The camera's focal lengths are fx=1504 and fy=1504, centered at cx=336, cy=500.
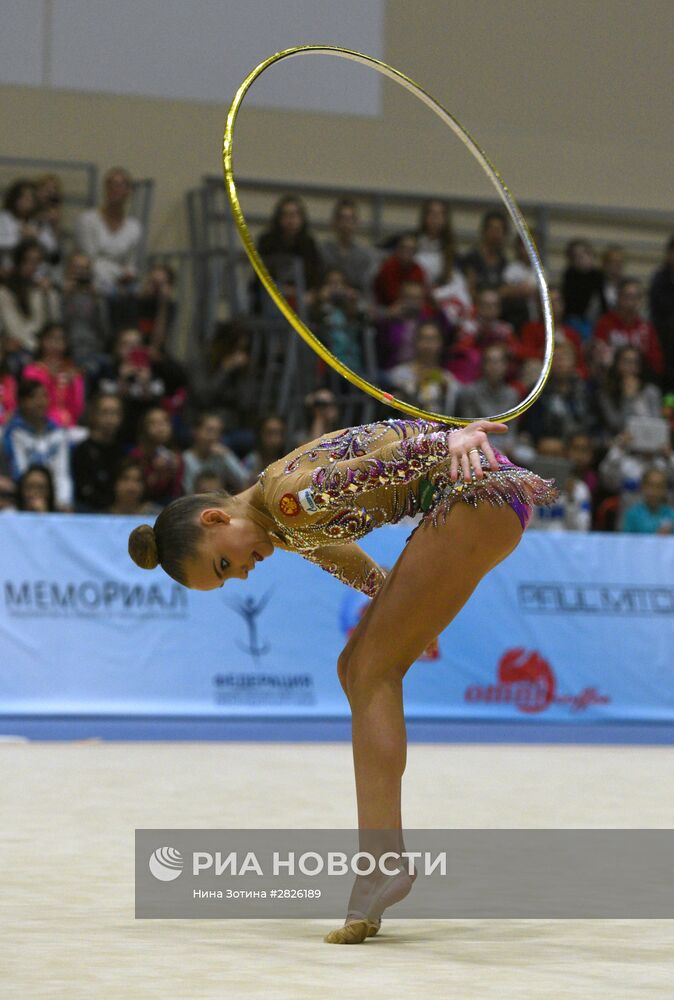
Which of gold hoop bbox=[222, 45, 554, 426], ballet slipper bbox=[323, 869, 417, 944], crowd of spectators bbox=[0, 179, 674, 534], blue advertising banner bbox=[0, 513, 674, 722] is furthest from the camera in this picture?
crowd of spectators bbox=[0, 179, 674, 534]

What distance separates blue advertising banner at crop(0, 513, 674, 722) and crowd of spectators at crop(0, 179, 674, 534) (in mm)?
958

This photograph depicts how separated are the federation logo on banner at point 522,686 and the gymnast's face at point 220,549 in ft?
19.6

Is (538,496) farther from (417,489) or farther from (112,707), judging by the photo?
(112,707)

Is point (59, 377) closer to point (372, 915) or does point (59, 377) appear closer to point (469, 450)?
point (469, 450)

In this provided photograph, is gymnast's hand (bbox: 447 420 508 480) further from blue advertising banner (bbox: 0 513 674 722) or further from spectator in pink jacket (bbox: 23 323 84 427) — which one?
spectator in pink jacket (bbox: 23 323 84 427)

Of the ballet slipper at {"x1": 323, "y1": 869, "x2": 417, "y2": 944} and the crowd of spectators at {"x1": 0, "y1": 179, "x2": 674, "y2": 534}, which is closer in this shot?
the ballet slipper at {"x1": 323, "y1": 869, "x2": 417, "y2": 944}

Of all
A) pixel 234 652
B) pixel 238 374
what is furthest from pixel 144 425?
pixel 234 652

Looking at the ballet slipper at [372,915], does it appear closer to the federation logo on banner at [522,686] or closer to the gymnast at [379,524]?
the gymnast at [379,524]

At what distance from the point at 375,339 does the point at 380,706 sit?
8.04 metres

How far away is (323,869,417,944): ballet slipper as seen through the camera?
3119mm

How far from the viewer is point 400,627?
3334 millimetres

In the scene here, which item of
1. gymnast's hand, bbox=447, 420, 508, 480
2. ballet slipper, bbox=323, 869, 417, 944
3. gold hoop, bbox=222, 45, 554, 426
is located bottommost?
ballet slipper, bbox=323, 869, 417, 944

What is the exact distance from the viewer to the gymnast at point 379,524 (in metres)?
3.26

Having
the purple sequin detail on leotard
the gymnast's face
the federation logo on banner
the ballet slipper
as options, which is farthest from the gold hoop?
the federation logo on banner
